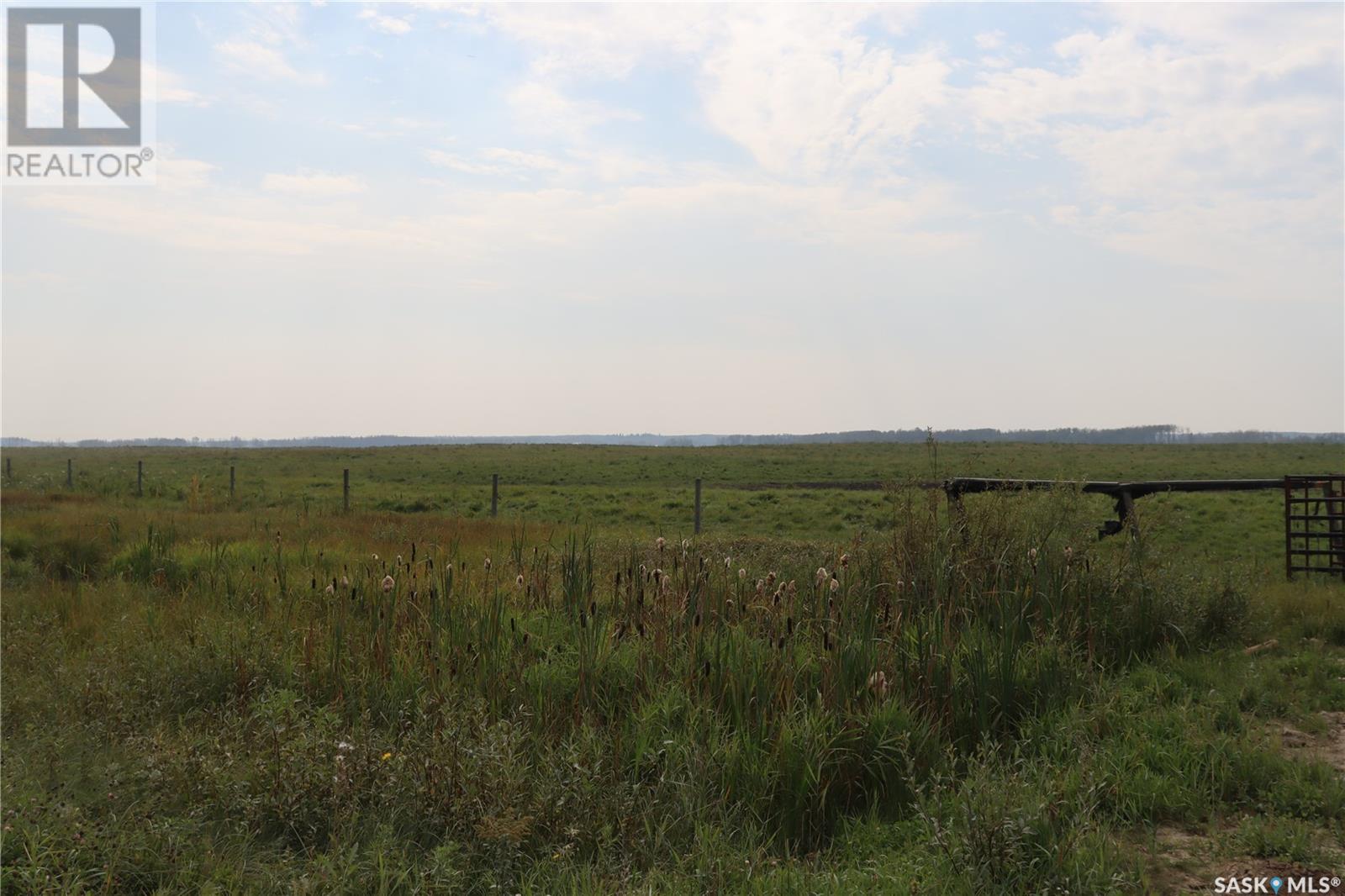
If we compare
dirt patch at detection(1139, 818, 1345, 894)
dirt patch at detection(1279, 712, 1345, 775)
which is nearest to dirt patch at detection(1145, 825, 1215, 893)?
dirt patch at detection(1139, 818, 1345, 894)

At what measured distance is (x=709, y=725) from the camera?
4969mm

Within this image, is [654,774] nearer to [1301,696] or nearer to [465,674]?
[465,674]

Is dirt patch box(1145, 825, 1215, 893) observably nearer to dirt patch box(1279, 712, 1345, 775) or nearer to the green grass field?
the green grass field

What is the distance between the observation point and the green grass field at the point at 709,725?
12.6 feet

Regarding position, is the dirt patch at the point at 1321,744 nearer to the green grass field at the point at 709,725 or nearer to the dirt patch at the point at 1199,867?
the green grass field at the point at 709,725

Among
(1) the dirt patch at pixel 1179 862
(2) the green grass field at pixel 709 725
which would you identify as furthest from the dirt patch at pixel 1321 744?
(1) the dirt patch at pixel 1179 862

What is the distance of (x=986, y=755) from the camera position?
14.3 ft

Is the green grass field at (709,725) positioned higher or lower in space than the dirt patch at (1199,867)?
higher

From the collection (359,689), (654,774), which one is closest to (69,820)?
(359,689)

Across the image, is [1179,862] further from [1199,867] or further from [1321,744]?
[1321,744]

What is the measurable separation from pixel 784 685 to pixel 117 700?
454 centimetres

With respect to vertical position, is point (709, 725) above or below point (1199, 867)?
above

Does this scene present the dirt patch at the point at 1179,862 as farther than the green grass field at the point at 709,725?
No

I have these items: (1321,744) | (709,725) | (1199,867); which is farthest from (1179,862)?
(709,725)
